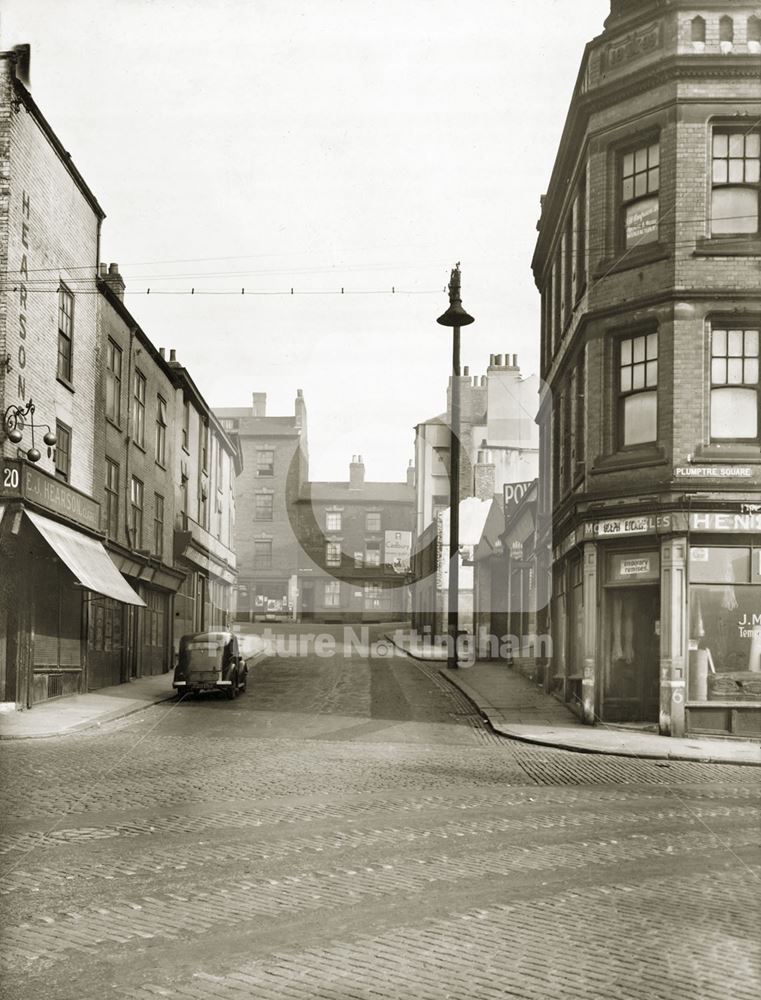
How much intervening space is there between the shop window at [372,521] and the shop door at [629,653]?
67667mm

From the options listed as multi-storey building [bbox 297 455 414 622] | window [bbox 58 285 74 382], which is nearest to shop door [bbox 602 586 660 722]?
window [bbox 58 285 74 382]

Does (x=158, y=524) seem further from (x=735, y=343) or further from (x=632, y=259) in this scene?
(x=735, y=343)

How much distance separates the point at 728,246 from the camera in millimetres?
19156

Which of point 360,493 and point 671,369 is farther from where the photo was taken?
point 360,493

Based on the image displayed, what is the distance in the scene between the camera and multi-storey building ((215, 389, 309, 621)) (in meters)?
79.2

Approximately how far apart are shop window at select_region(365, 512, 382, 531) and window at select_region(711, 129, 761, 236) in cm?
6952

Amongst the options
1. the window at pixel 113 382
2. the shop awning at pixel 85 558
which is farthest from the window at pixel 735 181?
the window at pixel 113 382

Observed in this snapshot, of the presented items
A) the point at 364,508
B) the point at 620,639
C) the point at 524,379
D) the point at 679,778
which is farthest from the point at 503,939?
the point at 364,508

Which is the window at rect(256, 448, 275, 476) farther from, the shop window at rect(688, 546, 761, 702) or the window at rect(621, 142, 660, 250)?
the shop window at rect(688, 546, 761, 702)

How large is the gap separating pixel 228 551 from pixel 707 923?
1956 inches

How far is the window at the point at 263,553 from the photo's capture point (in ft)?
261

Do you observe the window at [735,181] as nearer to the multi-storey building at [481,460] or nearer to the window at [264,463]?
the multi-storey building at [481,460]

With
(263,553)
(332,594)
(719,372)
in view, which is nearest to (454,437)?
(719,372)

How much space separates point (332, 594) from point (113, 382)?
5196cm
